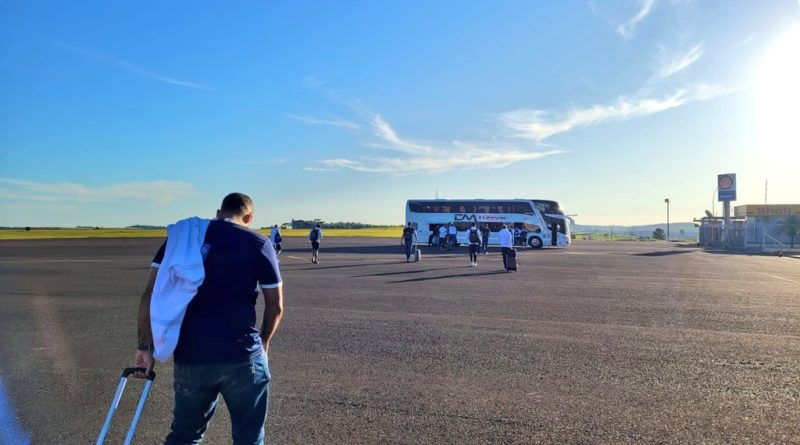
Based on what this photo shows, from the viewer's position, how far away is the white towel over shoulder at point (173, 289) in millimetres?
2594

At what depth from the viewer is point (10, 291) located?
12.3 meters

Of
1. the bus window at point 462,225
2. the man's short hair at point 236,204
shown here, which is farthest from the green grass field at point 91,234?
the man's short hair at point 236,204

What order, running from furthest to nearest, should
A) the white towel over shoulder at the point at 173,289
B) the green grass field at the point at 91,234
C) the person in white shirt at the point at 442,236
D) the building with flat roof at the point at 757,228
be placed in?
the green grass field at the point at 91,234 → the building with flat roof at the point at 757,228 → the person in white shirt at the point at 442,236 → the white towel over shoulder at the point at 173,289

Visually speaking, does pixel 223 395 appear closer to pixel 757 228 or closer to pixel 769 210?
pixel 757 228

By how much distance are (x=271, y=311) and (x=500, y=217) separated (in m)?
35.8

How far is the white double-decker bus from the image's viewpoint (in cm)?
3741

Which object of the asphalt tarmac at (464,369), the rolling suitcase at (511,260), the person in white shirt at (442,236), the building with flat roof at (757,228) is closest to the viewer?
the asphalt tarmac at (464,369)

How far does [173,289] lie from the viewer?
2.63 meters

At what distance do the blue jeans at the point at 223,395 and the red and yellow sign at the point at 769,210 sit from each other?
178ft

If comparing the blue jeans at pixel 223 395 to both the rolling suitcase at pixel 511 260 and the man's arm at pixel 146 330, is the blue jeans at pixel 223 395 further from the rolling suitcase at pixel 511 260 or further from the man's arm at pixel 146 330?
the rolling suitcase at pixel 511 260

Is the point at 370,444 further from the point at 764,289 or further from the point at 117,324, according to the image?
the point at 764,289

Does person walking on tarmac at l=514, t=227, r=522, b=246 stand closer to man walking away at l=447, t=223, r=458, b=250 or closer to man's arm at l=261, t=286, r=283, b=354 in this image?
man walking away at l=447, t=223, r=458, b=250

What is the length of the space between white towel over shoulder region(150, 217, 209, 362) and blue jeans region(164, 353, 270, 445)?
20 centimetres

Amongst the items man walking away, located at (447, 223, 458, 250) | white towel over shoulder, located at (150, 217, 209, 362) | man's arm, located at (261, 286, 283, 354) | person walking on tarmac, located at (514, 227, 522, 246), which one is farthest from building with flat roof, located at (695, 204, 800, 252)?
white towel over shoulder, located at (150, 217, 209, 362)
